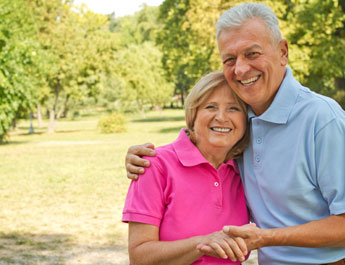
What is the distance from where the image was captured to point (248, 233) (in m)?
2.29

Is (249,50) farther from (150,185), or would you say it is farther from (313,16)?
(313,16)

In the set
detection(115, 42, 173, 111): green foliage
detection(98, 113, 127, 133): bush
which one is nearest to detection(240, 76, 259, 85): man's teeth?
detection(98, 113, 127, 133): bush

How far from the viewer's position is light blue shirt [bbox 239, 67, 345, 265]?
91.9 inches

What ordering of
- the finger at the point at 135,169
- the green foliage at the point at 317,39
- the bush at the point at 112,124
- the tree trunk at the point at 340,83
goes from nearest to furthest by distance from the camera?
the finger at the point at 135,169 < the green foliage at the point at 317,39 < the tree trunk at the point at 340,83 < the bush at the point at 112,124

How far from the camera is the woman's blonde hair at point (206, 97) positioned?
275 centimetres

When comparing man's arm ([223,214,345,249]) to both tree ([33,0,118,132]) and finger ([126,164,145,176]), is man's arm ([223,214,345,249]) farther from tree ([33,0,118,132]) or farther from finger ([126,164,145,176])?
tree ([33,0,118,132])

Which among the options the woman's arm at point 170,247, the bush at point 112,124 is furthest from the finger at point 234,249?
the bush at point 112,124

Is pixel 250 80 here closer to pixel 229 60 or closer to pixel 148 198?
pixel 229 60

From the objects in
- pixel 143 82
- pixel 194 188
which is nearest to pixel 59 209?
pixel 194 188

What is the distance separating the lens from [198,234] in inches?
103

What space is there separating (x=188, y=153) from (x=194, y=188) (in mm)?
206

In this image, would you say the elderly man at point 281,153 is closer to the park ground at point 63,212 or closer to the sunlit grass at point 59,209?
the park ground at point 63,212

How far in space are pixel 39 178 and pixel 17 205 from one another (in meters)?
3.43

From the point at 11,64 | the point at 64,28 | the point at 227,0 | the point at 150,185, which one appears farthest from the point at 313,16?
the point at 150,185
